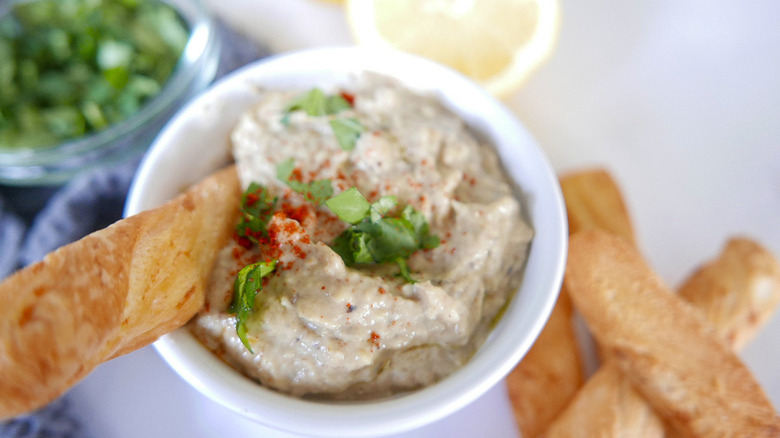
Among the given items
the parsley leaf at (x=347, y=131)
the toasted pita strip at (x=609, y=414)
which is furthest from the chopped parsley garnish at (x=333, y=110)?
the toasted pita strip at (x=609, y=414)

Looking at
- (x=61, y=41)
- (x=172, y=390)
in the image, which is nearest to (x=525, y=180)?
(x=172, y=390)

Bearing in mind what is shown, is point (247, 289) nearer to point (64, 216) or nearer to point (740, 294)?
point (64, 216)

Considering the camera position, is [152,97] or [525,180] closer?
[525,180]

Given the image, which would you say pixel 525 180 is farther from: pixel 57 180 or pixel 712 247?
pixel 57 180

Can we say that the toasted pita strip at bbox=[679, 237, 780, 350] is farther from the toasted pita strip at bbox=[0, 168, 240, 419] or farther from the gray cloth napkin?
the gray cloth napkin

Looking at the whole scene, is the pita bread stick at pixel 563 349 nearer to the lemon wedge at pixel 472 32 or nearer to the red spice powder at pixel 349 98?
the lemon wedge at pixel 472 32

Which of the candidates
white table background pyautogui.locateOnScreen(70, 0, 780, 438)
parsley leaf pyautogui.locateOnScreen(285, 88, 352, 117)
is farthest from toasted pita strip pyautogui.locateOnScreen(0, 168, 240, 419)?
white table background pyautogui.locateOnScreen(70, 0, 780, 438)
